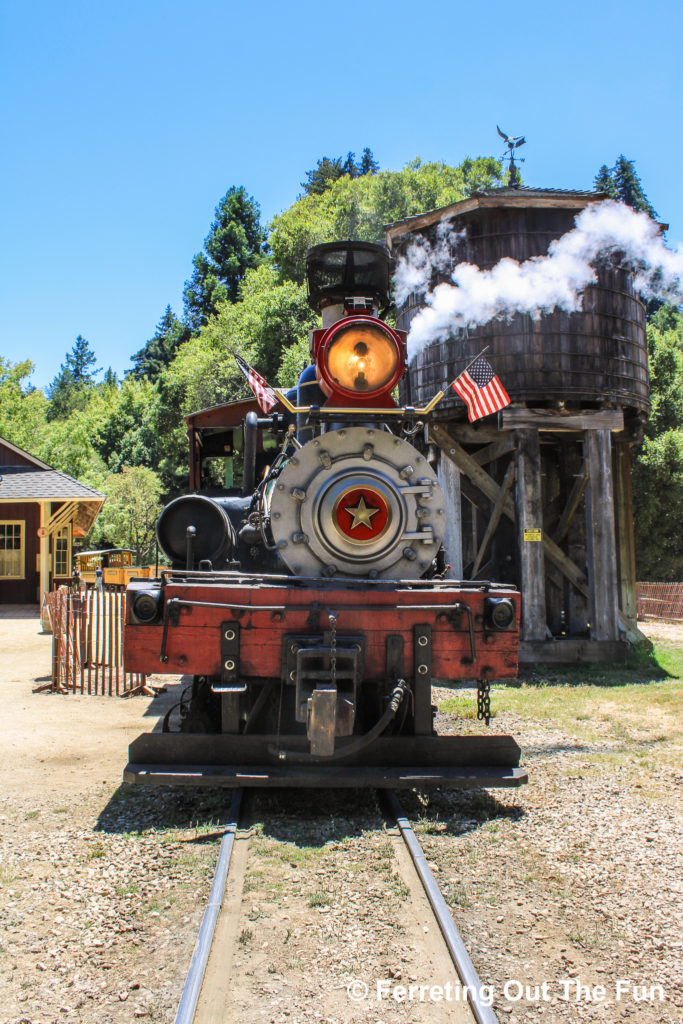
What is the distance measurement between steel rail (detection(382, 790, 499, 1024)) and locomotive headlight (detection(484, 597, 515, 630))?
1124 mm

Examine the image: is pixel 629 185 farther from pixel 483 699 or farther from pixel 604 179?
pixel 483 699

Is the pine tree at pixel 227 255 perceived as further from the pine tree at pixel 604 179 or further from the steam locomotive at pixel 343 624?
the steam locomotive at pixel 343 624

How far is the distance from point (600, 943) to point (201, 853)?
5.96ft

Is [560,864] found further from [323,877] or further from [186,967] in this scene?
[186,967]

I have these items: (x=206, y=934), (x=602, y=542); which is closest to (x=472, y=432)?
(x=602, y=542)

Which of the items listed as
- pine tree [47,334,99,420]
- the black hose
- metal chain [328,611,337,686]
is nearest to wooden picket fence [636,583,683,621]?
the black hose

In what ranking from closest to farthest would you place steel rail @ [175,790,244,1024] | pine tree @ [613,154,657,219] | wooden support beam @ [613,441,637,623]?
steel rail @ [175,790,244,1024] → wooden support beam @ [613,441,637,623] → pine tree @ [613,154,657,219]

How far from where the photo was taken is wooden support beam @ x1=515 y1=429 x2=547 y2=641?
32.7 feet

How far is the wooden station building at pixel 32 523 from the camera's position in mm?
18281

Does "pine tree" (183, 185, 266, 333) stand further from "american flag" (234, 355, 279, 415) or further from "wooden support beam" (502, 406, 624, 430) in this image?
"american flag" (234, 355, 279, 415)

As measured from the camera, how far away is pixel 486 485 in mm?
11070

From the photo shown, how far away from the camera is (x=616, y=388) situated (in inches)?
405

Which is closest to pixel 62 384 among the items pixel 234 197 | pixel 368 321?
pixel 234 197

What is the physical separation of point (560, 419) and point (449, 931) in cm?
801
